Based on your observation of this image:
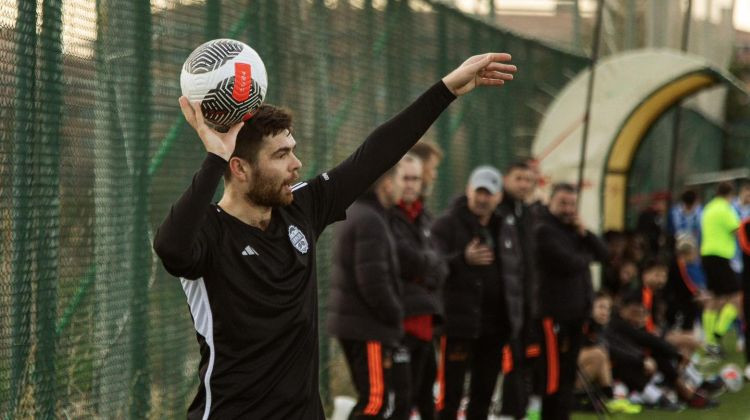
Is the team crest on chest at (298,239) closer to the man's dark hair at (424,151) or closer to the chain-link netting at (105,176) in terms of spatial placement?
the chain-link netting at (105,176)

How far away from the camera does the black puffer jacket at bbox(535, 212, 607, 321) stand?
10.6 m

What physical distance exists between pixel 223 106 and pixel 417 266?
14.4 ft

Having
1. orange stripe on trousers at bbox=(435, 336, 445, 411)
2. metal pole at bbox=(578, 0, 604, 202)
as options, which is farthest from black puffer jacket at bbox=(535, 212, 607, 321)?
metal pole at bbox=(578, 0, 604, 202)

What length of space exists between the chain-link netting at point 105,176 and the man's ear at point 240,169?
1624 millimetres

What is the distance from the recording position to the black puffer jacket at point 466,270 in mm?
9727

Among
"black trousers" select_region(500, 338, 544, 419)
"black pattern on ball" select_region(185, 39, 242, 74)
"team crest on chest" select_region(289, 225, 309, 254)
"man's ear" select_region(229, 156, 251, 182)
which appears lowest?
"black trousers" select_region(500, 338, 544, 419)

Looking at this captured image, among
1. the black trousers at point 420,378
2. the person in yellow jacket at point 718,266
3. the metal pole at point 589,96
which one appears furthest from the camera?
the person in yellow jacket at point 718,266

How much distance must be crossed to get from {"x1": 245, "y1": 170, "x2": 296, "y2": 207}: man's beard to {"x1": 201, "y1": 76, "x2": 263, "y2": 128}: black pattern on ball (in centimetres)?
23

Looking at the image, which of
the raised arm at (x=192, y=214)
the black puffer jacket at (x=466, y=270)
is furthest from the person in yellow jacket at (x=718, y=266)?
the raised arm at (x=192, y=214)

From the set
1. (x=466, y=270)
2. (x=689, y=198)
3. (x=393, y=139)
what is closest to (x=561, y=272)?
(x=466, y=270)

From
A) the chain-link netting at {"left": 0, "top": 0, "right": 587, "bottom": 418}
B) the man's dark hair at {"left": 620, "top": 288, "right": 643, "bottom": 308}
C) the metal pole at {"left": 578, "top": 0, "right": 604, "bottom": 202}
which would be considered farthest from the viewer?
the metal pole at {"left": 578, "top": 0, "right": 604, "bottom": 202}

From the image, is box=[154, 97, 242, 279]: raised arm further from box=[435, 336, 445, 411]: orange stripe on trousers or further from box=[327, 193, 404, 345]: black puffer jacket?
box=[435, 336, 445, 411]: orange stripe on trousers

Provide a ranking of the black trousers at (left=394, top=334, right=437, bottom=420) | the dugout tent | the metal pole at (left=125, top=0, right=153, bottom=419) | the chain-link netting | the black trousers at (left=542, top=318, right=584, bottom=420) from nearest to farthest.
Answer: the chain-link netting < the metal pole at (left=125, top=0, right=153, bottom=419) < the black trousers at (left=394, top=334, right=437, bottom=420) < the black trousers at (left=542, top=318, right=584, bottom=420) < the dugout tent

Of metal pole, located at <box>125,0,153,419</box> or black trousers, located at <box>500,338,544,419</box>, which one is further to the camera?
black trousers, located at <box>500,338,544,419</box>
